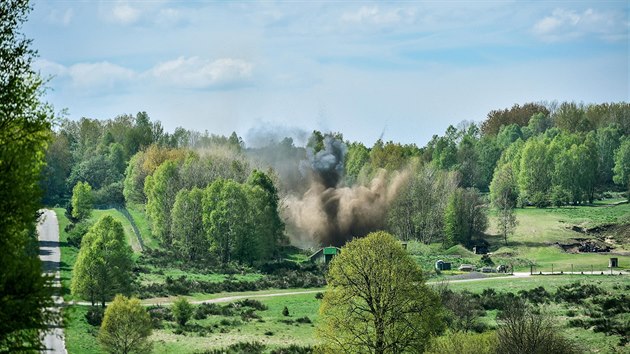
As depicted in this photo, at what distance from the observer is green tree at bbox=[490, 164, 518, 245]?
127 metres

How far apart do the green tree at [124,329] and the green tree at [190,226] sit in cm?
5344

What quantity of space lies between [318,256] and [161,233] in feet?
70.7

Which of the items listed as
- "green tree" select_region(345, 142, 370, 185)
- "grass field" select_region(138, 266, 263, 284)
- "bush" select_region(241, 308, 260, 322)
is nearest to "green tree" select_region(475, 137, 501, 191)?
"green tree" select_region(345, 142, 370, 185)

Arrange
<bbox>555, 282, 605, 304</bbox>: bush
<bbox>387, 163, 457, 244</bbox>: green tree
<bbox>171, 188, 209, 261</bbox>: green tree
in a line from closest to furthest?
<bbox>555, 282, 605, 304</bbox>: bush
<bbox>171, 188, 209, 261</bbox>: green tree
<bbox>387, 163, 457, 244</bbox>: green tree

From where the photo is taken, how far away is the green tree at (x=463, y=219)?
126 m

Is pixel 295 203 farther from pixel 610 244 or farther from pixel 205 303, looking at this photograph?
pixel 205 303

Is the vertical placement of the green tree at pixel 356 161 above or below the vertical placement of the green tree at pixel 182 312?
above

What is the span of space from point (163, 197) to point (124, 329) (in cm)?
6720

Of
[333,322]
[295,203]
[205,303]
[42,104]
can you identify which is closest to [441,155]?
[295,203]

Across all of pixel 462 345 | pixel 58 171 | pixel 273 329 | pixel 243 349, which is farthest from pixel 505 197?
pixel 462 345

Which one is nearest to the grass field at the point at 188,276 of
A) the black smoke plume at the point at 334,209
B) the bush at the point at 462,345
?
the black smoke plume at the point at 334,209

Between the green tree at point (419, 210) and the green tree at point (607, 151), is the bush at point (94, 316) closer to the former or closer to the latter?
the green tree at point (419, 210)

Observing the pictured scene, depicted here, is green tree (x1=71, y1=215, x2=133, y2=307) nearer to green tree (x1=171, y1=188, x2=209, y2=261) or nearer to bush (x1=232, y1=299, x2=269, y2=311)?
bush (x1=232, y1=299, x2=269, y2=311)

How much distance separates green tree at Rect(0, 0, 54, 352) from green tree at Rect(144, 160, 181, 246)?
318 feet
